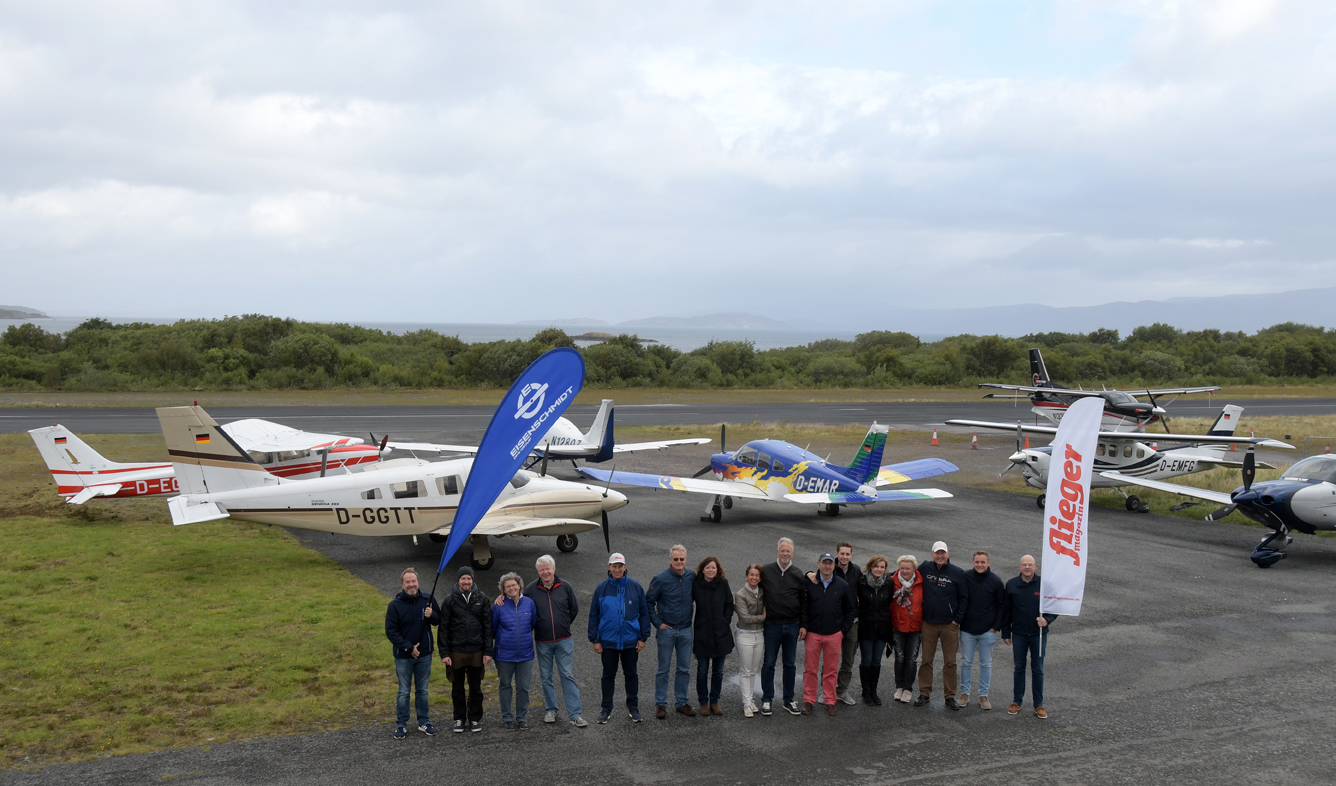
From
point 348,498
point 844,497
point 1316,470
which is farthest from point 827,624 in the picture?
point 1316,470

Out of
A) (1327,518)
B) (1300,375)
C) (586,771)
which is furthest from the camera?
(1300,375)

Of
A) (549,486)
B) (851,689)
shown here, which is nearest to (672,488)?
(549,486)

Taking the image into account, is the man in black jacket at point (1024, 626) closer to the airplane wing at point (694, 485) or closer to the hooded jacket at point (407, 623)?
the hooded jacket at point (407, 623)

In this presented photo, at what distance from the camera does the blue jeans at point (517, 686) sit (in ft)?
24.7

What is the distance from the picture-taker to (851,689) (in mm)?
8688

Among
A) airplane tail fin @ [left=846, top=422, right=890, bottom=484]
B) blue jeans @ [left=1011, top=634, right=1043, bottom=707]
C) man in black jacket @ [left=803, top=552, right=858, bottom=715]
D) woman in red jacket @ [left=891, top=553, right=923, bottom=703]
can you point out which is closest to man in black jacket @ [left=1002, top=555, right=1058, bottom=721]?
blue jeans @ [left=1011, top=634, right=1043, bottom=707]

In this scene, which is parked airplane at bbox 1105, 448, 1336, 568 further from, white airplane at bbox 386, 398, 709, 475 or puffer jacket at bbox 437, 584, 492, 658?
puffer jacket at bbox 437, 584, 492, 658

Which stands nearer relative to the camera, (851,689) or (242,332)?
(851,689)

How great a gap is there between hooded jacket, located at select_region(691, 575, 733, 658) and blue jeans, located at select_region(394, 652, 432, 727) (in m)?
2.54

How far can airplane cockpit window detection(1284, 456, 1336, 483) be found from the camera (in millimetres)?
14562

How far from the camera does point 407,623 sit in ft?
23.6

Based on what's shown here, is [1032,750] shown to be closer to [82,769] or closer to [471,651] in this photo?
[471,651]

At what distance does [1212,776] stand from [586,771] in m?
5.34

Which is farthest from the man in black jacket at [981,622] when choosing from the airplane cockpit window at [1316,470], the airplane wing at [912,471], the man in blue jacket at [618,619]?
the airplane wing at [912,471]
